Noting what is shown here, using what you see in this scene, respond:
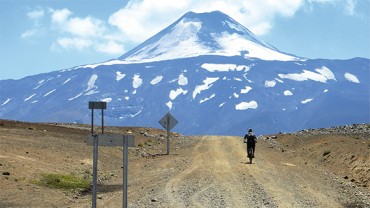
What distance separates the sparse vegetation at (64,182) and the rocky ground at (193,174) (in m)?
0.45

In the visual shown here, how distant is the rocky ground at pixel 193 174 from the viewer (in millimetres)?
21953

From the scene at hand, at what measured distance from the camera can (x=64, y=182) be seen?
2614 centimetres

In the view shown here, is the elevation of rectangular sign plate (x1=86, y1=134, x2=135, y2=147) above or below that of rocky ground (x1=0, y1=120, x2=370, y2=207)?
above

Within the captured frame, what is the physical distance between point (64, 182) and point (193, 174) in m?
6.36

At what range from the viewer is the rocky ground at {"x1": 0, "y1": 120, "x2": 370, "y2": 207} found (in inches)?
864

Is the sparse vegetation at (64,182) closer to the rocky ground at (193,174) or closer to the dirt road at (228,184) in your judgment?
the rocky ground at (193,174)

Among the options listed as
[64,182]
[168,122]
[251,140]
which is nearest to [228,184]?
[64,182]

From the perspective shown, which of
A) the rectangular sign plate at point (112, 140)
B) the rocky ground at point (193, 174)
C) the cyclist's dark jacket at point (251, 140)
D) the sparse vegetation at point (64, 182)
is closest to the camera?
the rectangular sign plate at point (112, 140)

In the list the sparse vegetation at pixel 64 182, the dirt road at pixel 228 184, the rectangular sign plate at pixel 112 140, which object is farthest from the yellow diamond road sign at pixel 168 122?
the rectangular sign plate at pixel 112 140

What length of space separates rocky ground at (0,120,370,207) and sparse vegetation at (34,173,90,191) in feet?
1.48

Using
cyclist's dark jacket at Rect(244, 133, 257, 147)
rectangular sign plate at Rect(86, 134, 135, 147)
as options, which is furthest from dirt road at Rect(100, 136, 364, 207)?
rectangular sign plate at Rect(86, 134, 135, 147)

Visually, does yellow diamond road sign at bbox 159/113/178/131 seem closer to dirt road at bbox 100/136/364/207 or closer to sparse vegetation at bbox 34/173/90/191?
dirt road at bbox 100/136/364/207

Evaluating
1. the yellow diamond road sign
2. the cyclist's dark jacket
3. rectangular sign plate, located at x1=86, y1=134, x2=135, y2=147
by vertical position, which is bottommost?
rectangular sign plate, located at x1=86, y1=134, x2=135, y2=147

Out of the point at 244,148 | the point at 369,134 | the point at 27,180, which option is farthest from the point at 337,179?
the point at 369,134
